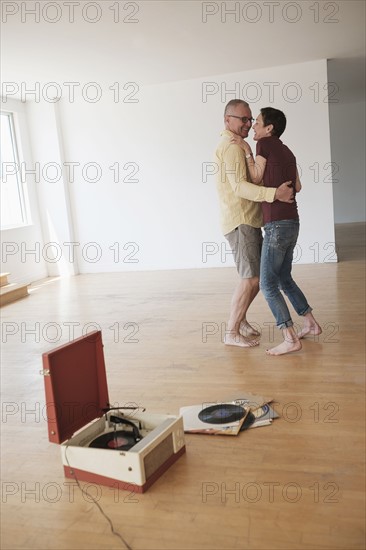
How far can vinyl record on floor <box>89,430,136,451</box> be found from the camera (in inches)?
86.4

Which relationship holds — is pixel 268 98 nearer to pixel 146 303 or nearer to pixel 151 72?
pixel 151 72

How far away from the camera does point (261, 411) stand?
8.75 feet

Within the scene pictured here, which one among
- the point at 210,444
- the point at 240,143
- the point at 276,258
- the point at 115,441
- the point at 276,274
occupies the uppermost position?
the point at 240,143

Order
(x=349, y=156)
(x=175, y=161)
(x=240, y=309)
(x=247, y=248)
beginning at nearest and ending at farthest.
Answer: (x=247, y=248) → (x=240, y=309) → (x=175, y=161) → (x=349, y=156)

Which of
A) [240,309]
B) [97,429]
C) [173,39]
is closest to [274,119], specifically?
[240,309]

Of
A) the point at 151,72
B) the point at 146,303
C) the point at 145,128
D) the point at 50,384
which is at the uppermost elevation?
the point at 151,72

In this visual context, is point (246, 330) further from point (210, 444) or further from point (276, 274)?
point (210, 444)

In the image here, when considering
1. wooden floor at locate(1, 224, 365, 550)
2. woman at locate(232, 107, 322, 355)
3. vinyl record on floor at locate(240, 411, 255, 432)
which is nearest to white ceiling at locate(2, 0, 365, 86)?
woman at locate(232, 107, 322, 355)

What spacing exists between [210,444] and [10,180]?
651 centimetres

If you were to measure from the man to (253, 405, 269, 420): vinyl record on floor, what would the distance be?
1073 millimetres

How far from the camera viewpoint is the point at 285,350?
3506mm

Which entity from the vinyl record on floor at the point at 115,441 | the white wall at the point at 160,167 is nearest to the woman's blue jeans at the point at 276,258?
the vinyl record on floor at the point at 115,441

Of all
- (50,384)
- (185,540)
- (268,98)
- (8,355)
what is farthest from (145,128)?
(185,540)

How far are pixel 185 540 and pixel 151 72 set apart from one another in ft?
20.4
